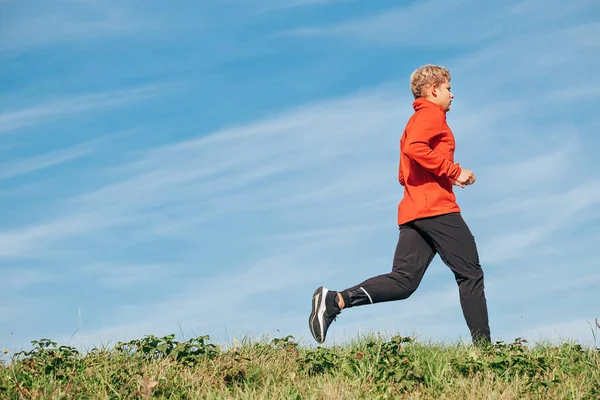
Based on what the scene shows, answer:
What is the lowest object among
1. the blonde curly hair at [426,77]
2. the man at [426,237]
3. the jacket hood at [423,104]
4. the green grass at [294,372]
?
the green grass at [294,372]

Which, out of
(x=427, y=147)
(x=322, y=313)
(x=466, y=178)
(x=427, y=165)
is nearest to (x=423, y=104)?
(x=427, y=147)

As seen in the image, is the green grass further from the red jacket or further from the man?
the red jacket

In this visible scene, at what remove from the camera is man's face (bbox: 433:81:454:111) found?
827 centimetres

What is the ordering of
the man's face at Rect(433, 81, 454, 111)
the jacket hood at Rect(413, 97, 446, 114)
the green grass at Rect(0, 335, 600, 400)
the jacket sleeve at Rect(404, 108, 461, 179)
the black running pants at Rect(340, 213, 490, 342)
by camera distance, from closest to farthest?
the green grass at Rect(0, 335, 600, 400) → the jacket sleeve at Rect(404, 108, 461, 179) → the black running pants at Rect(340, 213, 490, 342) → the jacket hood at Rect(413, 97, 446, 114) → the man's face at Rect(433, 81, 454, 111)

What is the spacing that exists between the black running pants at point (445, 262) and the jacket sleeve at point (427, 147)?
540mm

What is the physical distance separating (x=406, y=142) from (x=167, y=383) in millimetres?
3756

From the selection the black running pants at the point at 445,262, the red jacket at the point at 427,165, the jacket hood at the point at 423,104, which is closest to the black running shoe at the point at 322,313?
the black running pants at the point at 445,262

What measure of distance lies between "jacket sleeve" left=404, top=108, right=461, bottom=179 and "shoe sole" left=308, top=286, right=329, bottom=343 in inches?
70.5

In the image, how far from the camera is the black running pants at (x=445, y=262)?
7918 mm

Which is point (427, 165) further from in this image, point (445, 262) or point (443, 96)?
point (445, 262)

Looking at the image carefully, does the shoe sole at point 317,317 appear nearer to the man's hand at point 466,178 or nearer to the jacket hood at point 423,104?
the man's hand at point 466,178

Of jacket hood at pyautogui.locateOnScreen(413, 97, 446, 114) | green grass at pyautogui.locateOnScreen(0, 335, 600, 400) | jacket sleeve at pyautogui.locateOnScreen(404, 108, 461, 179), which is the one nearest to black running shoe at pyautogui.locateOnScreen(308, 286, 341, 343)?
green grass at pyautogui.locateOnScreen(0, 335, 600, 400)

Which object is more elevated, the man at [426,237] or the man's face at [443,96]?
the man's face at [443,96]

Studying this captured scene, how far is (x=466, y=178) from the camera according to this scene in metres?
7.75
